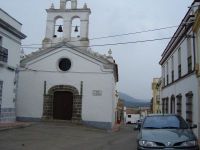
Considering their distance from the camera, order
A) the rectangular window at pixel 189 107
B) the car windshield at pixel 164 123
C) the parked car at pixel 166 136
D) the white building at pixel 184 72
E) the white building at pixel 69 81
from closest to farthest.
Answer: the parked car at pixel 166 136 → the car windshield at pixel 164 123 → the white building at pixel 184 72 → the rectangular window at pixel 189 107 → the white building at pixel 69 81

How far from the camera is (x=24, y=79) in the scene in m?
27.9

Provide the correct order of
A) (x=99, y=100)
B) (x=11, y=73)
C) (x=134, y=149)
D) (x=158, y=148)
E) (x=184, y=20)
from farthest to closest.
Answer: (x=99, y=100), (x=11, y=73), (x=184, y=20), (x=134, y=149), (x=158, y=148)

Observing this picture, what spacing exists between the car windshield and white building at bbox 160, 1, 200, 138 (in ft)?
18.0

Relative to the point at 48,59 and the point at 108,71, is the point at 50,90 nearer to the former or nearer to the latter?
the point at 48,59

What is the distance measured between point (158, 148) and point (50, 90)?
19222 millimetres

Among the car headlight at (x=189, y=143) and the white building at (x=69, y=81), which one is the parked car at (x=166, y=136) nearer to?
the car headlight at (x=189, y=143)

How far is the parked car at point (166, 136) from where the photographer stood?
29.6 feet

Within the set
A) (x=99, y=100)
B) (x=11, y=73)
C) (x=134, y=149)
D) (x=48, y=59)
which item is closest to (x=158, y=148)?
(x=134, y=149)

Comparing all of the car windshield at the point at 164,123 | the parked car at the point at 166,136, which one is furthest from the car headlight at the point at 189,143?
the car windshield at the point at 164,123

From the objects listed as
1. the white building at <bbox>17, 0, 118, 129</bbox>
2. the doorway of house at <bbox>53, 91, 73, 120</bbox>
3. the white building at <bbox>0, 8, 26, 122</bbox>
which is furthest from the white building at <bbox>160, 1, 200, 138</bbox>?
the white building at <bbox>0, 8, 26, 122</bbox>

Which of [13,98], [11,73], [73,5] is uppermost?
[73,5]

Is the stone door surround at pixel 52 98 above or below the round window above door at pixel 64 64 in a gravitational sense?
below

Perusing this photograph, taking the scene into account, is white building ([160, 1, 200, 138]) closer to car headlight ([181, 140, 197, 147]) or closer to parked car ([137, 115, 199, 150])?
parked car ([137, 115, 199, 150])

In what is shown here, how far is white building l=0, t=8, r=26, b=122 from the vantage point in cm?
2006
